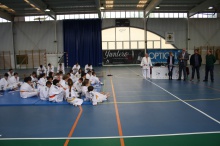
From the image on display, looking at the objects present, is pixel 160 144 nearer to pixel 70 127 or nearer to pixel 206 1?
pixel 70 127

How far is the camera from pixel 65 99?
8.81m

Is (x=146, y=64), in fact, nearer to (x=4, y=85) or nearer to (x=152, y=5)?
(x=4, y=85)

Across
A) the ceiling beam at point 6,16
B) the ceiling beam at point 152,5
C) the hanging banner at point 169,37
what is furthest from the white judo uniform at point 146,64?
the ceiling beam at point 6,16

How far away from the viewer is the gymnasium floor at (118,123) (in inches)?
184

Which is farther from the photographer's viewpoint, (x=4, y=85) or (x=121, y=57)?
(x=121, y=57)

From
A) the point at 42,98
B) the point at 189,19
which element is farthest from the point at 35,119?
the point at 189,19

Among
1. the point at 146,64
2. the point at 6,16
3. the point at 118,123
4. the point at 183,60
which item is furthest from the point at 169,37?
the point at 118,123

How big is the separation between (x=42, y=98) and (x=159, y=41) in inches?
976

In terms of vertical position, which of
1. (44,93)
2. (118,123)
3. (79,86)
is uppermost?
(79,86)

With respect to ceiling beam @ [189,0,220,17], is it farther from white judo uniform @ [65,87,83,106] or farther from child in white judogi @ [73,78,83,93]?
white judo uniform @ [65,87,83,106]

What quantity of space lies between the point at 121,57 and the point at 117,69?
6093 mm

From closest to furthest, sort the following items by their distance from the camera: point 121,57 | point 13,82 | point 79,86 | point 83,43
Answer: point 79,86 → point 13,82 → point 83,43 → point 121,57

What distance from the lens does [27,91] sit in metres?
9.49

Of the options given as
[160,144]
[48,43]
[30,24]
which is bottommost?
[160,144]
